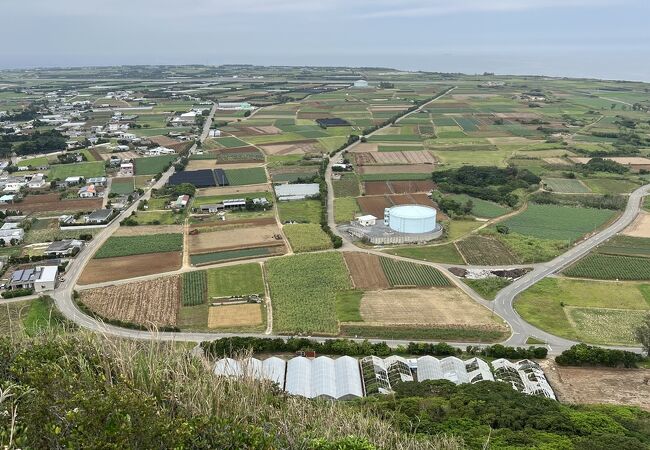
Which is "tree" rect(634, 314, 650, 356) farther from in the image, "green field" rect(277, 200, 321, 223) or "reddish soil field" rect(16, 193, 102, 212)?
"reddish soil field" rect(16, 193, 102, 212)

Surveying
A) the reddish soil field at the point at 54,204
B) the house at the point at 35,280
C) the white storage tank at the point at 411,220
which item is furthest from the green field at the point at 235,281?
the reddish soil field at the point at 54,204

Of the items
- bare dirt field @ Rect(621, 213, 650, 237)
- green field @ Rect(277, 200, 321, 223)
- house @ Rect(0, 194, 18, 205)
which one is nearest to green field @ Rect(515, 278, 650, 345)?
bare dirt field @ Rect(621, 213, 650, 237)

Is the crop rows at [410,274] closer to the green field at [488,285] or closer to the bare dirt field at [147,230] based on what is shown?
the green field at [488,285]

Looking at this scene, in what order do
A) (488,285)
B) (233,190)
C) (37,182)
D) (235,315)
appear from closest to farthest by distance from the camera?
(235,315) → (488,285) → (233,190) → (37,182)

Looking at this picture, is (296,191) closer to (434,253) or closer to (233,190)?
(233,190)

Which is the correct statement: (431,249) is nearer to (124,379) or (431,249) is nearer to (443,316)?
(443,316)

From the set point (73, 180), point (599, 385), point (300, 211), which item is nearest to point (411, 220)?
point (300, 211)
